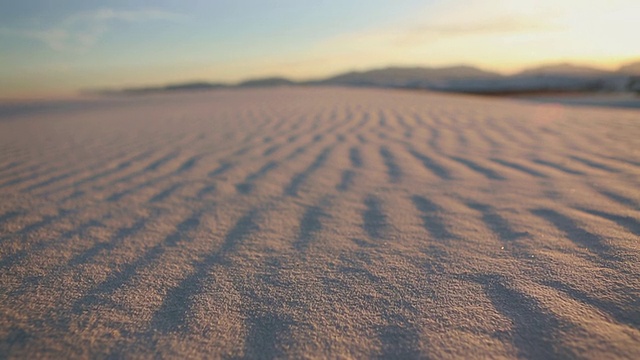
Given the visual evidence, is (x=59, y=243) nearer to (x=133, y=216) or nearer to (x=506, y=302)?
(x=133, y=216)

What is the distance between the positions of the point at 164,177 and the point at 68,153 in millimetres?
1549

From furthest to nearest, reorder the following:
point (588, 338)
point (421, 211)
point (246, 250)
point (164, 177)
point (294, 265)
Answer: point (164, 177)
point (421, 211)
point (246, 250)
point (294, 265)
point (588, 338)

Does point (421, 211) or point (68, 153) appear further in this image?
point (68, 153)

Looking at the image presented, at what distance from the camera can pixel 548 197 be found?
1.87m

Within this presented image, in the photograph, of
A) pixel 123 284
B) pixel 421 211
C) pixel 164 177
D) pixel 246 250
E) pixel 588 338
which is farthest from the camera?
pixel 164 177

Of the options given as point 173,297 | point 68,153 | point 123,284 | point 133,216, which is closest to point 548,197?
point 173,297

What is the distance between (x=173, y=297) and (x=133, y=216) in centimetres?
85

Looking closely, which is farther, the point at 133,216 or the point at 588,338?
the point at 133,216

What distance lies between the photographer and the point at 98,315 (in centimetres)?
104

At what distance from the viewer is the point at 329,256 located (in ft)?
4.48

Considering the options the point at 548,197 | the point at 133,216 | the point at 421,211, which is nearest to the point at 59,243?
the point at 133,216

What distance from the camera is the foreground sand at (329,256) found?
93 centimetres

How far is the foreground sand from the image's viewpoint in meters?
0.93

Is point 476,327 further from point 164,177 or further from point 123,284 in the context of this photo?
point 164,177
